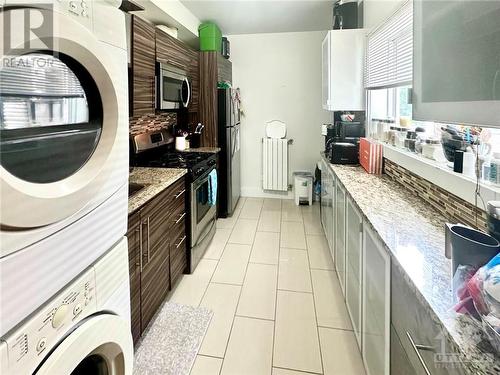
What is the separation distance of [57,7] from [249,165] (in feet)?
14.8

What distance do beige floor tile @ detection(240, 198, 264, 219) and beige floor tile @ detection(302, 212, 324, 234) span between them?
0.68 metres

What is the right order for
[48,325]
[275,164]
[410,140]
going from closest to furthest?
[48,325] → [410,140] → [275,164]

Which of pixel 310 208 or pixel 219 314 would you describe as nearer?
pixel 219 314

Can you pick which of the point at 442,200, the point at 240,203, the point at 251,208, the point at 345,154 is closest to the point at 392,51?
the point at 345,154

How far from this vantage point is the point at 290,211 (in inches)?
177

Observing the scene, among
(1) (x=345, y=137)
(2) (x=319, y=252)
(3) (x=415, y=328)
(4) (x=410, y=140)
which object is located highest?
(1) (x=345, y=137)

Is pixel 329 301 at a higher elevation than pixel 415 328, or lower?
lower

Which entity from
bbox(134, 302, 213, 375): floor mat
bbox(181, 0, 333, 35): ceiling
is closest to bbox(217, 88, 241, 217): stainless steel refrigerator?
bbox(181, 0, 333, 35): ceiling

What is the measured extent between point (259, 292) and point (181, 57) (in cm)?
257

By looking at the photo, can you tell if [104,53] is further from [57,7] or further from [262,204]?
[262,204]

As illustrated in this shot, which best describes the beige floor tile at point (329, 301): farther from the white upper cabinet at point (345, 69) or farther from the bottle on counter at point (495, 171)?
the white upper cabinet at point (345, 69)

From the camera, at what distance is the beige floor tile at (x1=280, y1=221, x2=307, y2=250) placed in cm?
332

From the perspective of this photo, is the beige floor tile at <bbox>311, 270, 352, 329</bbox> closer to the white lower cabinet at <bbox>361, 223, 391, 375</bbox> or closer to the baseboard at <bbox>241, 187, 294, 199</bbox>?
the white lower cabinet at <bbox>361, 223, 391, 375</bbox>

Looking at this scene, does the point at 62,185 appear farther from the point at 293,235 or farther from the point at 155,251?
the point at 293,235
